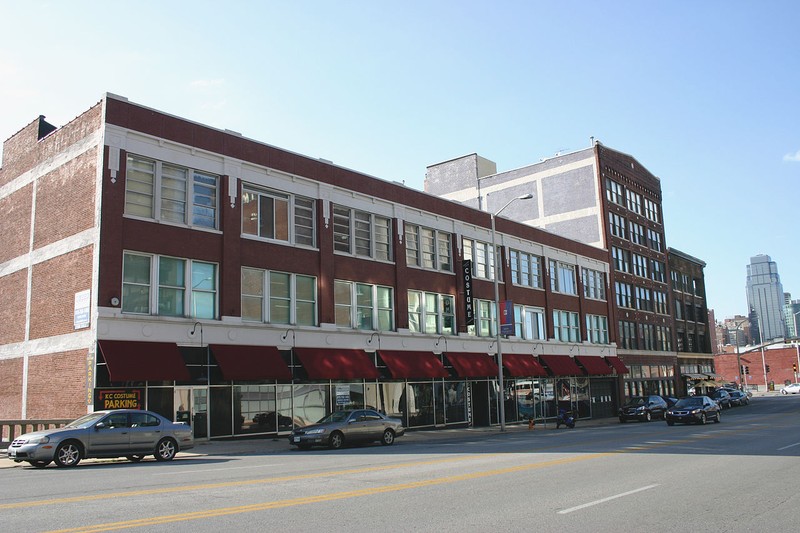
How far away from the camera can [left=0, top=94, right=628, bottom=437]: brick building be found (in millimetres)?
24359

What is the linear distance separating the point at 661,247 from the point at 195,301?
172 ft

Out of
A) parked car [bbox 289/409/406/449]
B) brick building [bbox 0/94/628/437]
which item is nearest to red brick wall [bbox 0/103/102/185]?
brick building [bbox 0/94/628/437]

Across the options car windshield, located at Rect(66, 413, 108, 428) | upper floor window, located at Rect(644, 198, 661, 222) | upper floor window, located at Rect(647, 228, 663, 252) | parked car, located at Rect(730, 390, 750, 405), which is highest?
upper floor window, located at Rect(644, 198, 661, 222)

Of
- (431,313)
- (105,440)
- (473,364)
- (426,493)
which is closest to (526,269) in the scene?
(473,364)

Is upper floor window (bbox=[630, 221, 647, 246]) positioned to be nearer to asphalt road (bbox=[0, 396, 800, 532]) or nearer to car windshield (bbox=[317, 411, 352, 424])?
car windshield (bbox=[317, 411, 352, 424])

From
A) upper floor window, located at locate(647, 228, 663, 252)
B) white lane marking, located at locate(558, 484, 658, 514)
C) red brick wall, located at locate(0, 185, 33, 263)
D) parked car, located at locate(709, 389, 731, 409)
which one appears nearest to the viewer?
white lane marking, located at locate(558, 484, 658, 514)

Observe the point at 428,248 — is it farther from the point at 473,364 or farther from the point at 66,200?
the point at 66,200

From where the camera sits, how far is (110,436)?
1802cm

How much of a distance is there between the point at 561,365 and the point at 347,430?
25.9m

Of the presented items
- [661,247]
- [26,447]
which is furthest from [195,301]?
[661,247]

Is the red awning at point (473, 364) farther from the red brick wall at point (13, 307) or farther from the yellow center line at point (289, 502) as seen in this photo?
the yellow center line at point (289, 502)

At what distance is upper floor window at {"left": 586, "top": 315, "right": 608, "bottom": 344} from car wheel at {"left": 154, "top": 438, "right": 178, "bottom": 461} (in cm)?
3804

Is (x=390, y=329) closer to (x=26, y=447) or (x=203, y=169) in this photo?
(x=203, y=169)

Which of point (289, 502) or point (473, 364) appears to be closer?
Result: point (289, 502)
